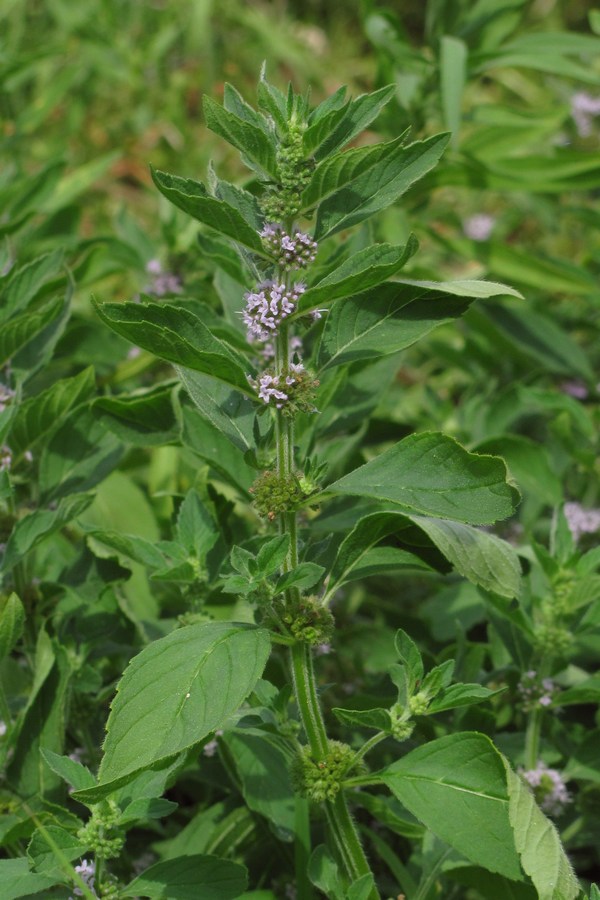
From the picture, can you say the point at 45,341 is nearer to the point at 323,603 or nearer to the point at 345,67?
the point at 323,603

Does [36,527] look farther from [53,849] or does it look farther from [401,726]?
[401,726]

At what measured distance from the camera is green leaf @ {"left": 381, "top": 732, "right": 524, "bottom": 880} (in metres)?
1.38

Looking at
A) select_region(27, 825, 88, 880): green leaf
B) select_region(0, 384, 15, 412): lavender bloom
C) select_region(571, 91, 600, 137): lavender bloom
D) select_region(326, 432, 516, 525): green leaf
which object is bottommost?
select_region(27, 825, 88, 880): green leaf

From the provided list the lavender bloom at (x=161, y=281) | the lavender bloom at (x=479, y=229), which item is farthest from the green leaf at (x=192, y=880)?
the lavender bloom at (x=479, y=229)

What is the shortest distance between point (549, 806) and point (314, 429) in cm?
84

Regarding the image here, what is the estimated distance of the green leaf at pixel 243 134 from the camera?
133cm

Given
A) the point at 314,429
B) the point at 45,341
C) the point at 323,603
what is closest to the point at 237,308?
the point at 314,429

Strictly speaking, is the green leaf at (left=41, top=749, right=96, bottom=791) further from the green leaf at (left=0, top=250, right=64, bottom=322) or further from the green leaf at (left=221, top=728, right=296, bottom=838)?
the green leaf at (left=0, top=250, right=64, bottom=322)

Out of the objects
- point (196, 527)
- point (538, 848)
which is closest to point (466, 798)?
point (538, 848)

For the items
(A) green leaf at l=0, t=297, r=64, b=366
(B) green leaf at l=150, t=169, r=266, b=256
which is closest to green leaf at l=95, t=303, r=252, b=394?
(B) green leaf at l=150, t=169, r=266, b=256

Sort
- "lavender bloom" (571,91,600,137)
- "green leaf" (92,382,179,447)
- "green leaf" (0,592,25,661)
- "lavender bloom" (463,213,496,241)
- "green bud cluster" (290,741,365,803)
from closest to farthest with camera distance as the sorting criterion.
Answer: "green bud cluster" (290,741,365,803)
"green leaf" (0,592,25,661)
"green leaf" (92,382,179,447)
"lavender bloom" (571,91,600,137)
"lavender bloom" (463,213,496,241)

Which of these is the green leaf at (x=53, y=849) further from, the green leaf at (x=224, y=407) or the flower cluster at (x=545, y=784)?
the flower cluster at (x=545, y=784)

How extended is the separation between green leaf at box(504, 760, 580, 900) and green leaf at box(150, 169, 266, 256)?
2.57ft

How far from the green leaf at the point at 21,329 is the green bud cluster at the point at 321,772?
3.09ft
